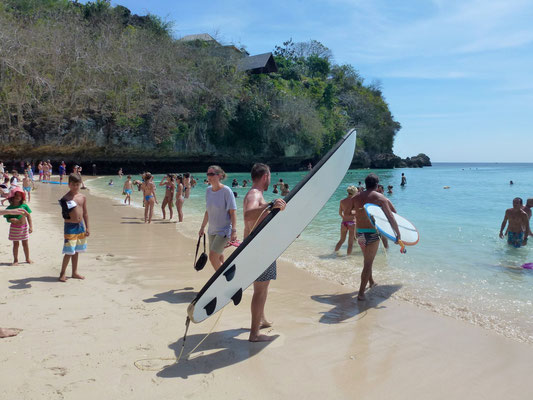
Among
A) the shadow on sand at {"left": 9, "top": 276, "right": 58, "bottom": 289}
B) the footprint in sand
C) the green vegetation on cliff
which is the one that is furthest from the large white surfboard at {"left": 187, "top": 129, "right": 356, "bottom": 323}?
the green vegetation on cliff

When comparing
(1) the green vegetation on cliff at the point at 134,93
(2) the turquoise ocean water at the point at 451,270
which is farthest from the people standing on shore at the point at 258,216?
(1) the green vegetation on cliff at the point at 134,93

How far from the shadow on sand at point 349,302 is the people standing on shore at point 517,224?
445cm

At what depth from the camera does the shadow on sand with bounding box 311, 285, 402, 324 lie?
4750 millimetres

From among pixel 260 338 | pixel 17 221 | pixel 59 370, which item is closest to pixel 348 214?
pixel 260 338

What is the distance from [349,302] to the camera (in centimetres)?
533

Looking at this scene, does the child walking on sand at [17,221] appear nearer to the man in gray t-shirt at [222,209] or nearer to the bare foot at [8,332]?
the bare foot at [8,332]

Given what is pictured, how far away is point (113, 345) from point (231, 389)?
4.32ft

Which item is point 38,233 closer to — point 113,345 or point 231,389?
point 113,345

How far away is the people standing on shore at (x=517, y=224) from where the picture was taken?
8688 millimetres

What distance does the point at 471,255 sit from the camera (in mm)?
8914

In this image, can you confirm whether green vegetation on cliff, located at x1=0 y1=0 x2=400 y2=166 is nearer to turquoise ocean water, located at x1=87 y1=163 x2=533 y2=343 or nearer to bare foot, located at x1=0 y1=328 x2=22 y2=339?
turquoise ocean water, located at x1=87 y1=163 x2=533 y2=343

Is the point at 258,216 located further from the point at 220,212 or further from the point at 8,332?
the point at 8,332

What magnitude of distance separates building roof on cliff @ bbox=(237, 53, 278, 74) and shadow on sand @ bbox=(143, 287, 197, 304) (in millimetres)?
48531

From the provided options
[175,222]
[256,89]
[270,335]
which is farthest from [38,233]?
[256,89]
